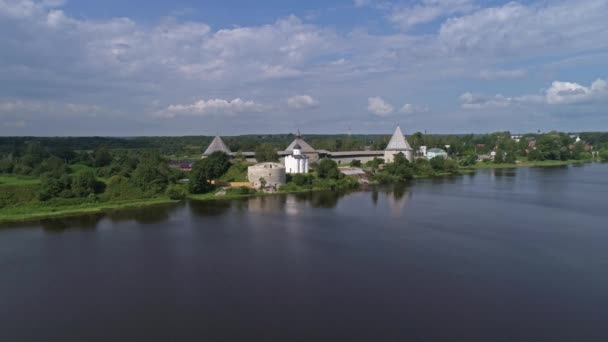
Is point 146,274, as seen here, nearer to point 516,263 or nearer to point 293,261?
point 293,261

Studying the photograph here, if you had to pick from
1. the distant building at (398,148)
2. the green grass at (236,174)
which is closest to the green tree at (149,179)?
the green grass at (236,174)

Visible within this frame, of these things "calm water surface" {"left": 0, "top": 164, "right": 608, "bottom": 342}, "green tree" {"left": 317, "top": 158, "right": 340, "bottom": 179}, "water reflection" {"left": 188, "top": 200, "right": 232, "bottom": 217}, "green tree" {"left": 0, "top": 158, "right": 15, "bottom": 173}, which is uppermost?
"green tree" {"left": 0, "top": 158, "right": 15, "bottom": 173}

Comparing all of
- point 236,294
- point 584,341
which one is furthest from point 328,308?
point 584,341

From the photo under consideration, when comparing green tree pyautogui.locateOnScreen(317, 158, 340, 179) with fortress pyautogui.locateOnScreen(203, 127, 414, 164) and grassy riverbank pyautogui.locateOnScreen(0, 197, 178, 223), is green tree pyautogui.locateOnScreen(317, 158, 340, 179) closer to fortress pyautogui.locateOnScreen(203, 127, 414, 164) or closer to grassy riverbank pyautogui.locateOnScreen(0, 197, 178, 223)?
fortress pyautogui.locateOnScreen(203, 127, 414, 164)

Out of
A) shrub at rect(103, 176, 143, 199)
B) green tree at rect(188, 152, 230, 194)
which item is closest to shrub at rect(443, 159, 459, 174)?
green tree at rect(188, 152, 230, 194)

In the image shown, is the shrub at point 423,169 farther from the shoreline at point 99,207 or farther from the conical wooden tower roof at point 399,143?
the shoreline at point 99,207

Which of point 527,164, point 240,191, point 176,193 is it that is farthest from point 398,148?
point 176,193

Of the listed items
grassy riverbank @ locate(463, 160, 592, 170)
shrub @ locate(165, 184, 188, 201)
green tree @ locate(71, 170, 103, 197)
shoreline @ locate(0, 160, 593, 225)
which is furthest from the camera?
grassy riverbank @ locate(463, 160, 592, 170)

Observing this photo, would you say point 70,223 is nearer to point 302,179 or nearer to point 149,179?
point 149,179
